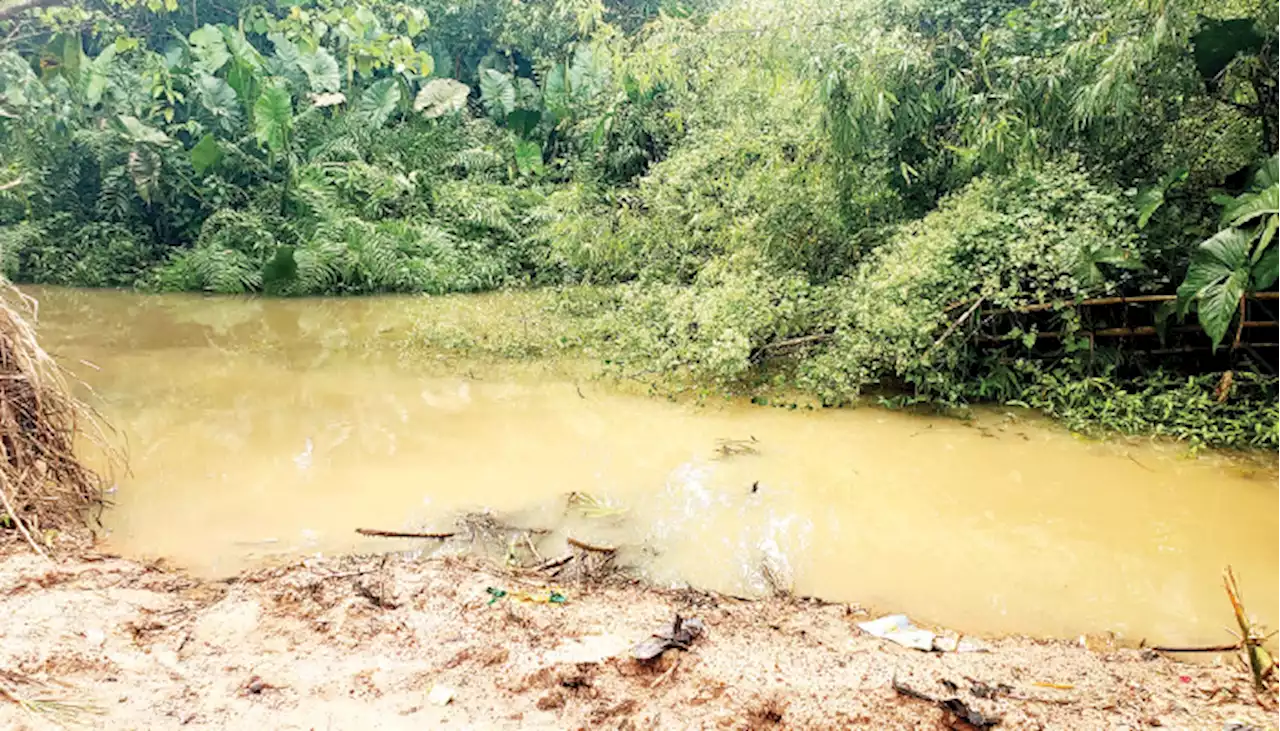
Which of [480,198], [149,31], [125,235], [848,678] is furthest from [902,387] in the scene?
[149,31]

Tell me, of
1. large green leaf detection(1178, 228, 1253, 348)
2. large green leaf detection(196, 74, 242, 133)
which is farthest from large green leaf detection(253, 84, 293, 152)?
large green leaf detection(1178, 228, 1253, 348)

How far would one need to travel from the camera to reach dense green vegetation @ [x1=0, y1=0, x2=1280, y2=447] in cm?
476

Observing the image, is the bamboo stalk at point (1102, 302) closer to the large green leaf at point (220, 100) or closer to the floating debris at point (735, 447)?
the floating debris at point (735, 447)

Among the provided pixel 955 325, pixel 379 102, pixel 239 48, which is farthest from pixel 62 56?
pixel 955 325

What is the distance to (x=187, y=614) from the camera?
2781mm

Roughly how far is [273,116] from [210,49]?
238 cm

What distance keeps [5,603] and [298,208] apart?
9.45 meters

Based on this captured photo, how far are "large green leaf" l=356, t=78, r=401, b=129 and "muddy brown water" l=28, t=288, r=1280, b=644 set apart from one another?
6.99 meters

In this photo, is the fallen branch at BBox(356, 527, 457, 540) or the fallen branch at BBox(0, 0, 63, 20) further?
the fallen branch at BBox(0, 0, 63, 20)

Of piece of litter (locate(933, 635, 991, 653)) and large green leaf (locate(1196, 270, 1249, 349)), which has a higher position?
large green leaf (locate(1196, 270, 1249, 349))

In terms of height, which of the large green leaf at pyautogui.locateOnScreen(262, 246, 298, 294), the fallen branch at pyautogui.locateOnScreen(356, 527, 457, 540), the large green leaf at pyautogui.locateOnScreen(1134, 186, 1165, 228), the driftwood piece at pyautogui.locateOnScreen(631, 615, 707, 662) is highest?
the large green leaf at pyautogui.locateOnScreen(1134, 186, 1165, 228)

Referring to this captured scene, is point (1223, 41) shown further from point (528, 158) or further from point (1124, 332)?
point (528, 158)

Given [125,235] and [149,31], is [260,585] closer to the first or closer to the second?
[125,235]

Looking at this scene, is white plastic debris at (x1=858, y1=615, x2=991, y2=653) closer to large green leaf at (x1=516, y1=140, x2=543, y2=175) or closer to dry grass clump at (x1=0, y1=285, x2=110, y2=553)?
dry grass clump at (x1=0, y1=285, x2=110, y2=553)
